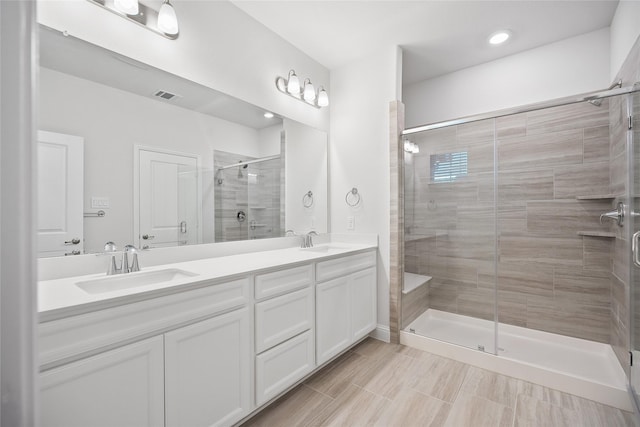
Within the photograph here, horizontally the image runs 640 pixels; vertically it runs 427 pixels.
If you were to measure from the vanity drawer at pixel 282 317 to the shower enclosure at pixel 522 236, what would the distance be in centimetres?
112

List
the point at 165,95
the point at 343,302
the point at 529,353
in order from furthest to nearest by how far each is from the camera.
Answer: the point at 529,353 → the point at 343,302 → the point at 165,95

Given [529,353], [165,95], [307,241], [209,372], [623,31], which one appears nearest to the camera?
[209,372]

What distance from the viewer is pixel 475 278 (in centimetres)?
263

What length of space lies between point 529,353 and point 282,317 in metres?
2.11

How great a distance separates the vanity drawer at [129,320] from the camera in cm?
93

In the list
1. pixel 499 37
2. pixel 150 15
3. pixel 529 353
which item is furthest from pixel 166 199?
pixel 529 353

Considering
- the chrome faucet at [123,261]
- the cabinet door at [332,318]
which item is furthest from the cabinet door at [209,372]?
the cabinet door at [332,318]

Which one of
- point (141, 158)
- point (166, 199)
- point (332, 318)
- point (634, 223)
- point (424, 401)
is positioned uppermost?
point (141, 158)

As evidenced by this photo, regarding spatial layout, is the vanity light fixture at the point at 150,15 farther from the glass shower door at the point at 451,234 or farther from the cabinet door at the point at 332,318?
the glass shower door at the point at 451,234

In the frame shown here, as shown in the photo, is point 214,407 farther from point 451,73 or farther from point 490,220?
point 451,73

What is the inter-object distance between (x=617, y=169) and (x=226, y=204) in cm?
277

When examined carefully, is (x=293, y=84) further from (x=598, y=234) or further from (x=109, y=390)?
(x=598, y=234)

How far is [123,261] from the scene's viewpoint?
4.77ft

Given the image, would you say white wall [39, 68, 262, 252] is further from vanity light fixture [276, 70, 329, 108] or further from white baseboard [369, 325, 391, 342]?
white baseboard [369, 325, 391, 342]
